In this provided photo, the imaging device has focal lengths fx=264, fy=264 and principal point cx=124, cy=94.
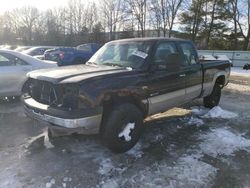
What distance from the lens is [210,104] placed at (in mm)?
7023

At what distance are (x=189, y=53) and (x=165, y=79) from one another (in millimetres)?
1349

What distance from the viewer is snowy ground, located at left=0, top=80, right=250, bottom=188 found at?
3465 millimetres

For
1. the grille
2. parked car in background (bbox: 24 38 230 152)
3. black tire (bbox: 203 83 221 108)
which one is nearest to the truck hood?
parked car in background (bbox: 24 38 230 152)

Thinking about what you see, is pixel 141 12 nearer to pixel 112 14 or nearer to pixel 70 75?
pixel 112 14

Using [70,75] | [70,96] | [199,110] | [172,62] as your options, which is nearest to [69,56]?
[199,110]

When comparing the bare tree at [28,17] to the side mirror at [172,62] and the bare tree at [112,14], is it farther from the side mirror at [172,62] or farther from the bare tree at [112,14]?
the side mirror at [172,62]

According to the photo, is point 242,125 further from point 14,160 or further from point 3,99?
point 3,99

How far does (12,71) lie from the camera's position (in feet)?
22.7

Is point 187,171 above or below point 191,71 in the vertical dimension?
below

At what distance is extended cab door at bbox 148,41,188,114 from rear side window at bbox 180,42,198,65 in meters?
0.28

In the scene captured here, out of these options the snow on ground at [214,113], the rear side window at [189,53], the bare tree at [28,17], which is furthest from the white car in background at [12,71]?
the bare tree at [28,17]

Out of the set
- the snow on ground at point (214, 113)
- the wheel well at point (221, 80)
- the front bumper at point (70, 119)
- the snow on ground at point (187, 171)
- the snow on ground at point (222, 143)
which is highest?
the wheel well at point (221, 80)

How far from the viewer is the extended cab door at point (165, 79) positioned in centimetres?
459

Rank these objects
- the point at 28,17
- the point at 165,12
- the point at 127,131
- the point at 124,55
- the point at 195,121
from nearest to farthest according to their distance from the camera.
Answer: the point at 127,131 < the point at 124,55 < the point at 195,121 < the point at 165,12 < the point at 28,17
